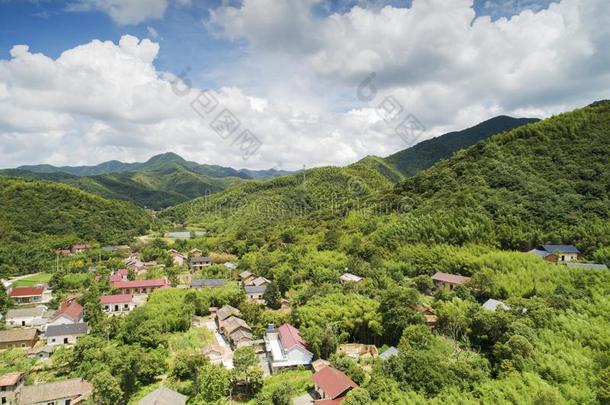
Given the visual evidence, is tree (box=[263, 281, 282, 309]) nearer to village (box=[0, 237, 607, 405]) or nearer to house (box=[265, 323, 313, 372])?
village (box=[0, 237, 607, 405])

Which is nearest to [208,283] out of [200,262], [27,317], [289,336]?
[200,262]

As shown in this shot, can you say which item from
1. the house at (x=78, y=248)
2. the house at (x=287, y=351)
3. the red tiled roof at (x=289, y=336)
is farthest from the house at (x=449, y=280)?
the house at (x=78, y=248)

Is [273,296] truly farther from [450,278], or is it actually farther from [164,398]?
[164,398]

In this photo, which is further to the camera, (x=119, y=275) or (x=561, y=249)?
(x=119, y=275)

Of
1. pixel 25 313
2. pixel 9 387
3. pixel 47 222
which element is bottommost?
pixel 9 387

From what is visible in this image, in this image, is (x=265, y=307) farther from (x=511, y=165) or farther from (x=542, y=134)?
(x=542, y=134)

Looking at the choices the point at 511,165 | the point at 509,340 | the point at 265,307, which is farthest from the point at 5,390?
the point at 511,165
